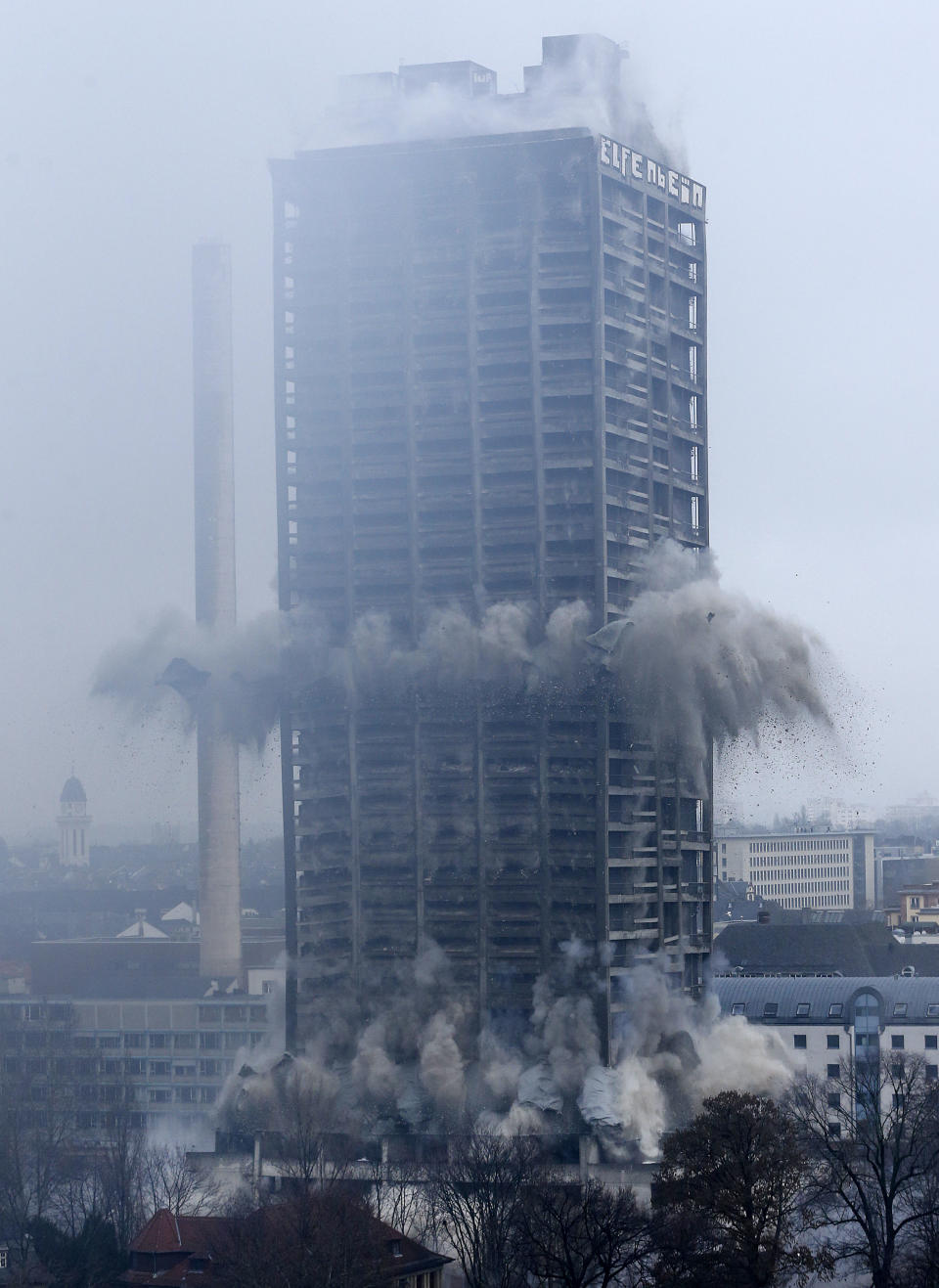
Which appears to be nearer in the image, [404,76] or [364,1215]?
[364,1215]

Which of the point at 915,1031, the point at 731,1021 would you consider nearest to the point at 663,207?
the point at 731,1021

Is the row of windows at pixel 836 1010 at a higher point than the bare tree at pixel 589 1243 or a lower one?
higher

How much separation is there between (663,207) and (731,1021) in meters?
34.1

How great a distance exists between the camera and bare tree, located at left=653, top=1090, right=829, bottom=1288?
75.6 m

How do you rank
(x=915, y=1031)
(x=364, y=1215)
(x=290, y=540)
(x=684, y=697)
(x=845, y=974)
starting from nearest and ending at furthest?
(x=364, y=1215), (x=684, y=697), (x=290, y=540), (x=915, y=1031), (x=845, y=974)

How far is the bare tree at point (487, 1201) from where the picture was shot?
81.9 meters

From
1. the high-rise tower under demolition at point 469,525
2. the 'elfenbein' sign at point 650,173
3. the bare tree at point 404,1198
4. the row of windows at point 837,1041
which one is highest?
the 'elfenbein' sign at point 650,173

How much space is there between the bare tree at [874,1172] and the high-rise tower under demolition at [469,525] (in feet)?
35.7

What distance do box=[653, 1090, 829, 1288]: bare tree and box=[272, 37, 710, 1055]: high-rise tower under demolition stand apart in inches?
869

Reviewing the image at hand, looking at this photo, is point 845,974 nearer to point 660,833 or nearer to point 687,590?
point 660,833

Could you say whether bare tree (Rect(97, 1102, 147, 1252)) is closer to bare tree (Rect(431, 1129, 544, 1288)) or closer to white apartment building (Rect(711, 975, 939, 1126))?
bare tree (Rect(431, 1129, 544, 1288))

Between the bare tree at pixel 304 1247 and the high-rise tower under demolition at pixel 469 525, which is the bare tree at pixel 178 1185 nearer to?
the high-rise tower under demolition at pixel 469 525

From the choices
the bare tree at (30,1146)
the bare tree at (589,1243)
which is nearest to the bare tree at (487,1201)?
the bare tree at (589,1243)

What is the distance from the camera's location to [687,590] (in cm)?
10088
